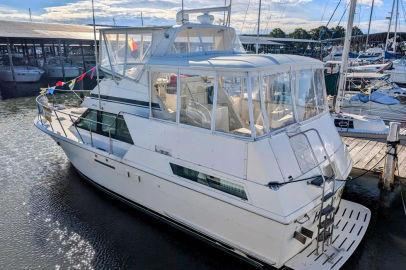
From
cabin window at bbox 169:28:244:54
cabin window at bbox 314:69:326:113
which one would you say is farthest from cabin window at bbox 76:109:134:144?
cabin window at bbox 314:69:326:113

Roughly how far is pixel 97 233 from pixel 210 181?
318 centimetres

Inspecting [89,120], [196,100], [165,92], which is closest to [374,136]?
[196,100]

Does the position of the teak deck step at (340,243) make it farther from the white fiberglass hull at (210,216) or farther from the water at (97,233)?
the water at (97,233)

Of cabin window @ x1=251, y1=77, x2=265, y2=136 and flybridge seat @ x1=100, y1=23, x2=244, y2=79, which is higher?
flybridge seat @ x1=100, y1=23, x2=244, y2=79

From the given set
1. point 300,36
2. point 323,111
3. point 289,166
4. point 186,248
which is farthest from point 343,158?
point 300,36

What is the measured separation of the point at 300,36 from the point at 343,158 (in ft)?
273

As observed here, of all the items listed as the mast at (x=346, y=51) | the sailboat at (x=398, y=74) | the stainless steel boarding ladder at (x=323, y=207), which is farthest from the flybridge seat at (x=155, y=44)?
the sailboat at (x=398, y=74)

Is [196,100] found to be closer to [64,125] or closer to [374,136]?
[64,125]

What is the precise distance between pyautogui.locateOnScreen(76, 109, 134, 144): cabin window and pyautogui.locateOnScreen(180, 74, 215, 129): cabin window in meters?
1.76

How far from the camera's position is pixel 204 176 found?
6008 mm

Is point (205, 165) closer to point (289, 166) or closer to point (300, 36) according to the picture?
point (289, 166)

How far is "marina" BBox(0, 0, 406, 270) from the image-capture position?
5559 millimetres

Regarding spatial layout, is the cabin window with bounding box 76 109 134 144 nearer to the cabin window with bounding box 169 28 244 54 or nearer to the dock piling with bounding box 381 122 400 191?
the cabin window with bounding box 169 28 244 54

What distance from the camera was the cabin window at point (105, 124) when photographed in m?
7.65
